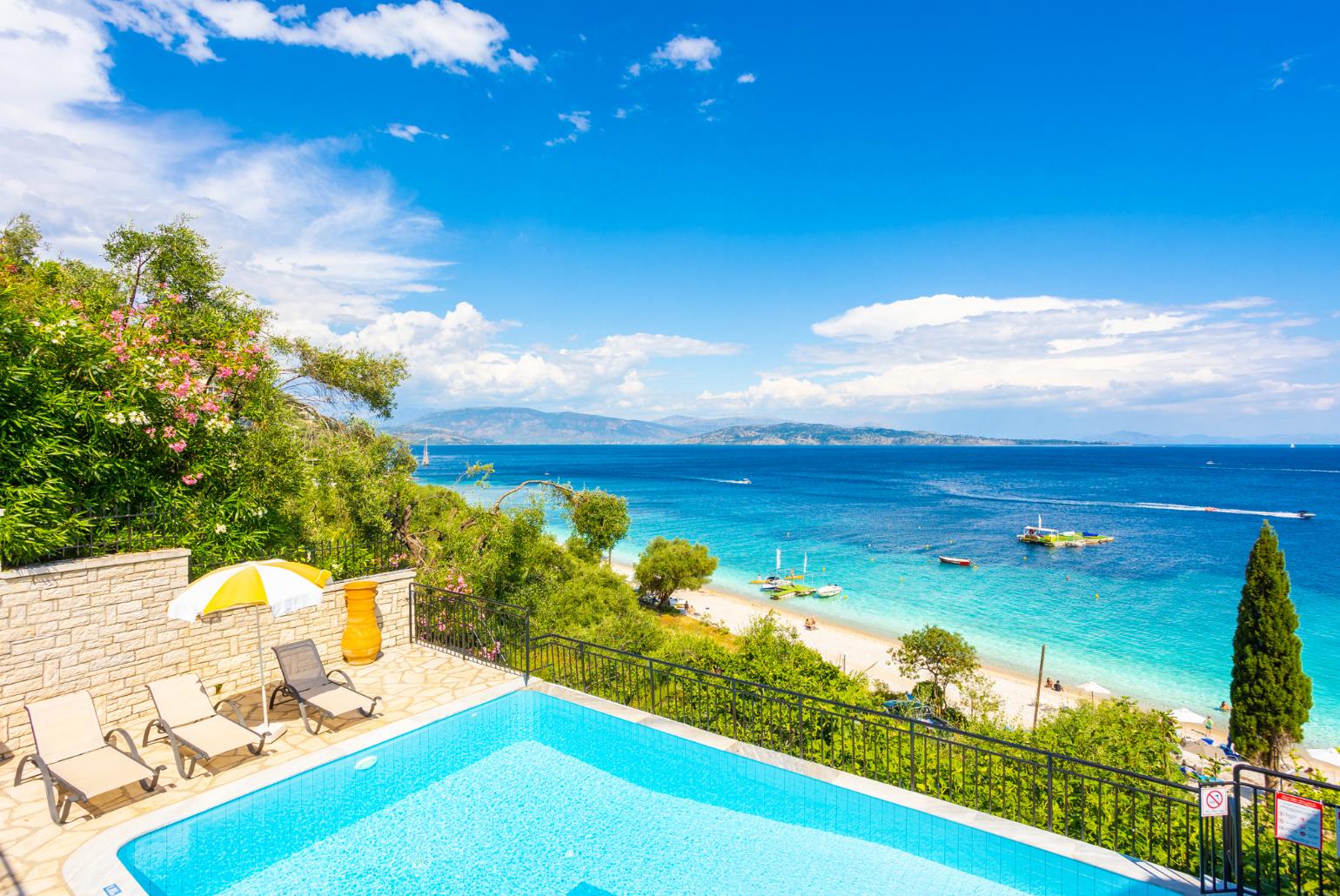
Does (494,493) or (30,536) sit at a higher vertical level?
(30,536)

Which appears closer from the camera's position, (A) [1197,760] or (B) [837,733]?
(B) [837,733]

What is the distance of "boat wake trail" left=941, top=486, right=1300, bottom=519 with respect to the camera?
248 feet

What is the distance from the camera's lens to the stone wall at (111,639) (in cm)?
689

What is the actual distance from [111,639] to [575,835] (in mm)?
6226

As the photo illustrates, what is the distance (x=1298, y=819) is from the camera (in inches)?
172

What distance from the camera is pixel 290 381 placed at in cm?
1659

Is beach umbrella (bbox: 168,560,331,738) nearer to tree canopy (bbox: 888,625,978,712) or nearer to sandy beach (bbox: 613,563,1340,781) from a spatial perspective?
sandy beach (bbox: 613,563,1340,781)

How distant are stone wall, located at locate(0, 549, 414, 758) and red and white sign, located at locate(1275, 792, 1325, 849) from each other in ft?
36.4

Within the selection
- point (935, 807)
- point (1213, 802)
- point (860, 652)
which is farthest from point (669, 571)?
point (1213, 802)

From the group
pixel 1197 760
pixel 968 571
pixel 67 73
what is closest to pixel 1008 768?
pixel 1197 760

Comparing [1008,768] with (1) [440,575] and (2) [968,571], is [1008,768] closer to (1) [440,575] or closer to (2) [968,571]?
(1) [440,575]

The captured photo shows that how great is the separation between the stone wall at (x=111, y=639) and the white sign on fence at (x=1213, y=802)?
10664 mm

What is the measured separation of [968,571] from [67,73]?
162ft

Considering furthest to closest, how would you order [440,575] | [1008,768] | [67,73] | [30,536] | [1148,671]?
[1148,671] → [440,575] → [67,73] → [1008,768] → [30,536]
